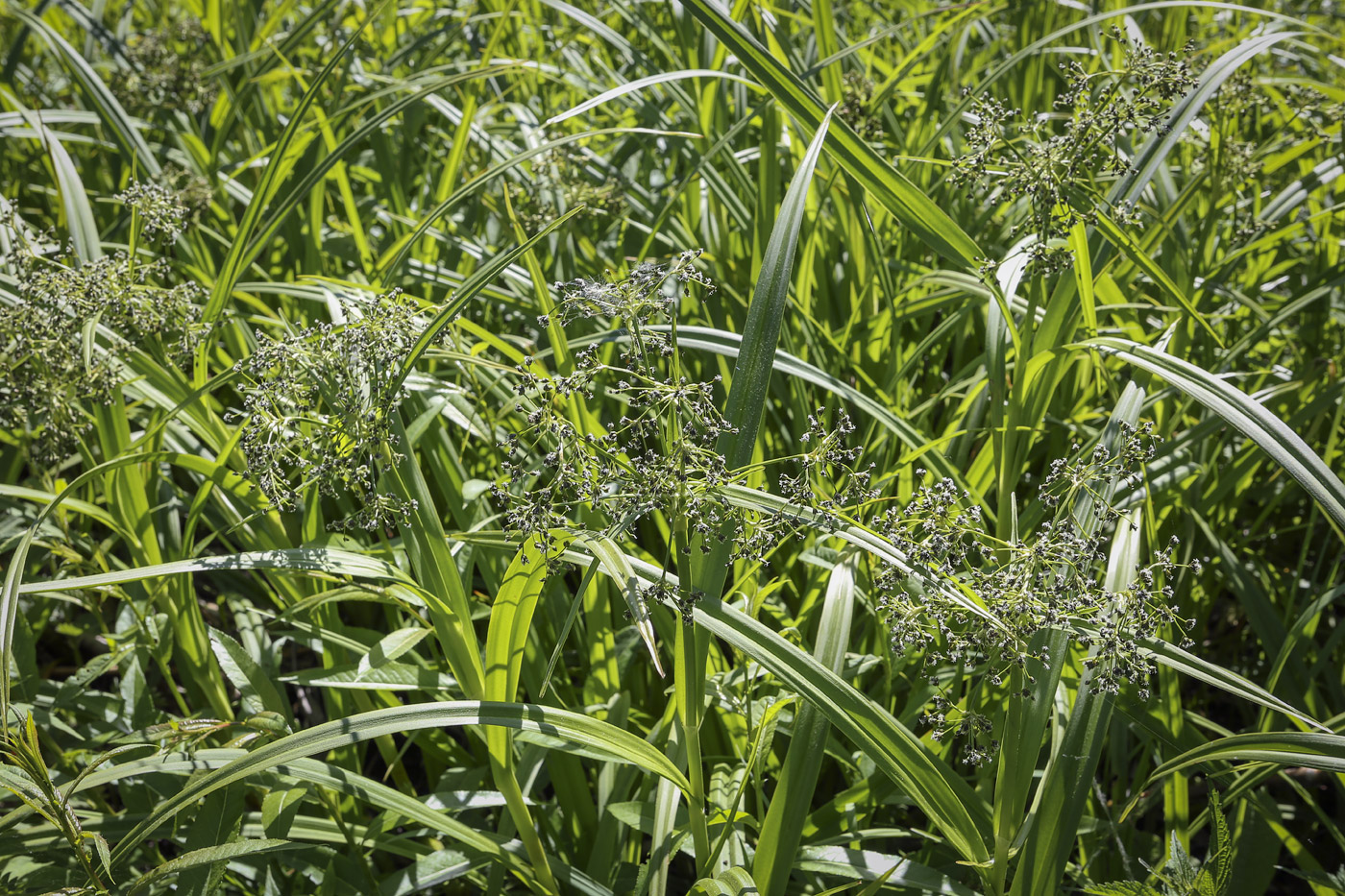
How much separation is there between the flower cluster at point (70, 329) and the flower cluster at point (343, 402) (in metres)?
0.38

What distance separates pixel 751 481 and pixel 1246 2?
3.50 m

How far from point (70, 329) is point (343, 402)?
75 centimetres

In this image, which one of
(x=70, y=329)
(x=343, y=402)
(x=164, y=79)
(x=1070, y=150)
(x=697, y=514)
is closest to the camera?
(x=697, y=514)

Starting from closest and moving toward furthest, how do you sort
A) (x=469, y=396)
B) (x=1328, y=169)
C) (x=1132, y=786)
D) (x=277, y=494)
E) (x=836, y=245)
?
1. (x=277, y=494)
2. (x=1132, y=786)
3. (x=469, y=396)
4. (x=1328, y=169)
5. (x=836, y=245)

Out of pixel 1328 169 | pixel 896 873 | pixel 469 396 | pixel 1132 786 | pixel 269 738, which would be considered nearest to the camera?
pixel 896 873

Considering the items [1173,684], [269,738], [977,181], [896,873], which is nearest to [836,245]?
[977,181]

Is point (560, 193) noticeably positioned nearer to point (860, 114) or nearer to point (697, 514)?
point (860, 114)

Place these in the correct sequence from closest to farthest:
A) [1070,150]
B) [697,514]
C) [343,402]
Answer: [697,514] → [343,402] → [1070,150]

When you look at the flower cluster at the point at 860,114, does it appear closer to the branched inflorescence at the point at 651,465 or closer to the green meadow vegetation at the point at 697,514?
the green meadow vegetation at the point at 697,514

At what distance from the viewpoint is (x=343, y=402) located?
50.1 inches

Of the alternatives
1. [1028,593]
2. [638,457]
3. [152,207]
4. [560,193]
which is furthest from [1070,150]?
[152,207]

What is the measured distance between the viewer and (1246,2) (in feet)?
11.9

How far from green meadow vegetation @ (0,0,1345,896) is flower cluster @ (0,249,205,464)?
1 centimetres

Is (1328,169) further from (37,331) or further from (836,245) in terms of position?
(37,331)
